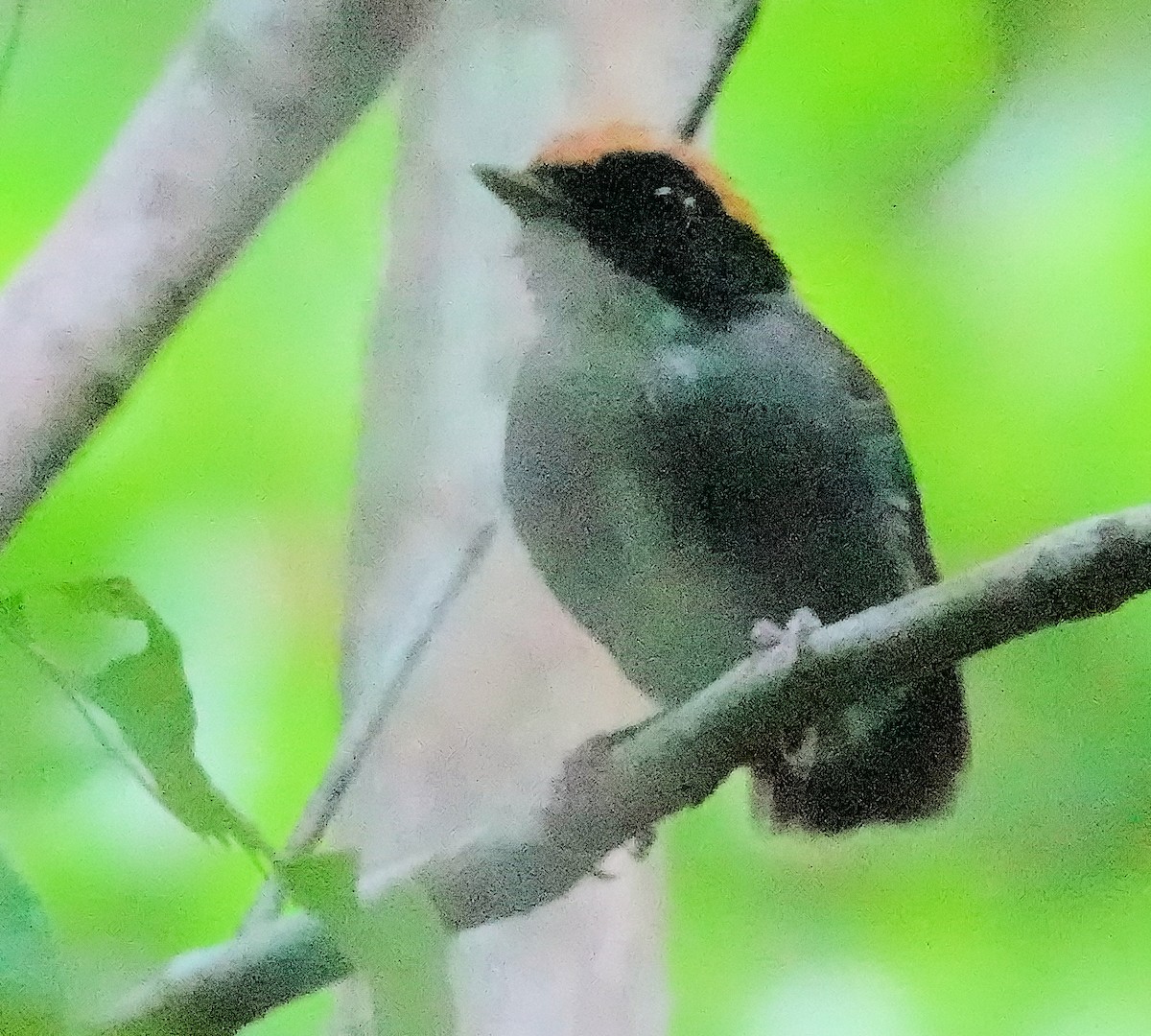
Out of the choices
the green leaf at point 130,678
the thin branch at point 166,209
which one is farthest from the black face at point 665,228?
the green leaf at point 130,678

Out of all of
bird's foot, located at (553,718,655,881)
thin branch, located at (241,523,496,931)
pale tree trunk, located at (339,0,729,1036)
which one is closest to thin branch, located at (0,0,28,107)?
pale tree trunk, located at (339,0,729,1036)

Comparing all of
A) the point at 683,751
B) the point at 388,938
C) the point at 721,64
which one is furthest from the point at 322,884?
the point at 721,64

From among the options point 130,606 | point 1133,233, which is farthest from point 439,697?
point 1133,233

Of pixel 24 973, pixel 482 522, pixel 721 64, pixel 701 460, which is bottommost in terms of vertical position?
pixel 24 973

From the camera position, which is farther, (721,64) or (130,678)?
(721,64)

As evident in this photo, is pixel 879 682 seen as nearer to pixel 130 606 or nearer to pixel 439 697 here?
pixel 439 697

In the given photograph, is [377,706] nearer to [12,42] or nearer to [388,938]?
[388,938]

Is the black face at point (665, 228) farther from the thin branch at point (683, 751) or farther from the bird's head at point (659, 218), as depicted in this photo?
the thin branch at point (683, 751)
